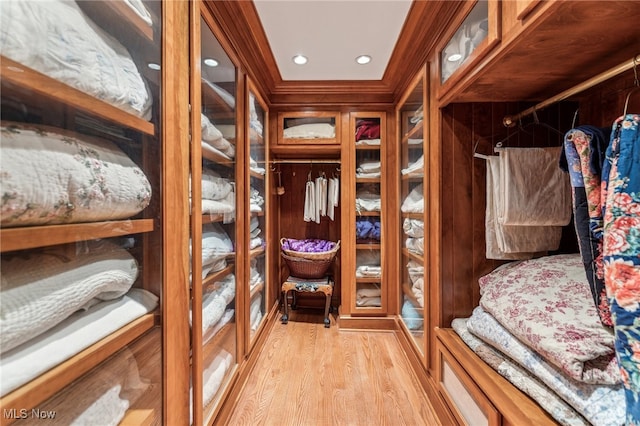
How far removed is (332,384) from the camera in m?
1.85

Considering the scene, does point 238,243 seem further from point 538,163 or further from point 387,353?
point 538,163

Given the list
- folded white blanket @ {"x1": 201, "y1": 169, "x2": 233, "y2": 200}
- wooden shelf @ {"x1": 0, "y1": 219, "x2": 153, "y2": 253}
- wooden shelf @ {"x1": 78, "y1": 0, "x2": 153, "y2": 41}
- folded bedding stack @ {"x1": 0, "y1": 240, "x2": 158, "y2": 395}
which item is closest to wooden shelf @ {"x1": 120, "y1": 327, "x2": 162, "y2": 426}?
folded bedding stack @ {"x1": 0, "y1": 240, "x2": 158, "y2": 395}

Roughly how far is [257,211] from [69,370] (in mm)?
1654

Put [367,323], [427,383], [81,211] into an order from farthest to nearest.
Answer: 1. [367,323]
2. [427,383]
3. [81,211]

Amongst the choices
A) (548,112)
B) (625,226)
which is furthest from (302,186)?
(625,226)

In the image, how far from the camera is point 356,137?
272cm

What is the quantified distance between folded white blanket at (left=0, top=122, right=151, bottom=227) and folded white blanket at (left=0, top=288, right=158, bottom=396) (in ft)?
0.79

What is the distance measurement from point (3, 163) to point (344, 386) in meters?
1.93

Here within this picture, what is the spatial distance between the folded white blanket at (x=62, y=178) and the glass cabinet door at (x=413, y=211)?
1531 mm

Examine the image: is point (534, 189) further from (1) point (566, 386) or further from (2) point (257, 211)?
(2) point (257, 211)

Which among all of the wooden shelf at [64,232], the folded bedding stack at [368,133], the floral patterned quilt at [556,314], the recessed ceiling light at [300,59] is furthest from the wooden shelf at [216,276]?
the folded bedding stack at [368,133]

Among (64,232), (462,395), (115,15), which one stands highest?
(115,15)

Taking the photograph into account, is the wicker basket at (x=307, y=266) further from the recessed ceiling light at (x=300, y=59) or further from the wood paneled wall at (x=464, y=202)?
the recessed ceiling light at (x=300, y=59)

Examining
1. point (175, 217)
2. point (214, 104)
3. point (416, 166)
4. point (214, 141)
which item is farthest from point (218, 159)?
point (416, 166)
